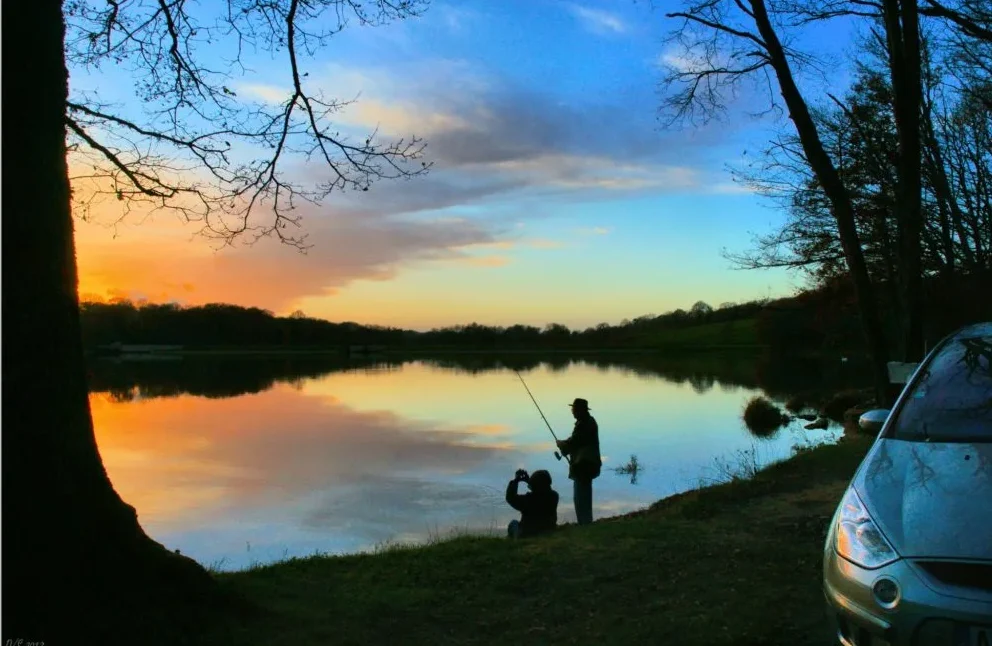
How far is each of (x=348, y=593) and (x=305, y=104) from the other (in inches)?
162

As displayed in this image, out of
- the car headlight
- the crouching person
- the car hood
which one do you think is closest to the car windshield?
the car hood

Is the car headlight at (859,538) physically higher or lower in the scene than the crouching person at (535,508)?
higher

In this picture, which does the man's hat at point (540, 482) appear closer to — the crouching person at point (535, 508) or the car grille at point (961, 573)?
the crouching person at point (535, 508)

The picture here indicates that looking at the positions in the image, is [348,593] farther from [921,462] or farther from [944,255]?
[944,255]

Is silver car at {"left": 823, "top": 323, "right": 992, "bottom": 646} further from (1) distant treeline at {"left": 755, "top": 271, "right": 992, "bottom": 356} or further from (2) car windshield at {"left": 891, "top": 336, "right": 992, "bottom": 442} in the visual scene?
(1) distant treeline at {"left": 755, "top": 271, "right": 992, "bottom": 356}

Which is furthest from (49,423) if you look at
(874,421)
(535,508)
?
(535,508)

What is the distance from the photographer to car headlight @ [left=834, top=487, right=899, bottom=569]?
3.07m

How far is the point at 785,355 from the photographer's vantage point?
69.1 metres

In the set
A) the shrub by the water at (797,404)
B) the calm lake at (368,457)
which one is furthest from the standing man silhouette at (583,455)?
the shrub by the water at (797,404)

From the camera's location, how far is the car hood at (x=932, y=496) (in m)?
2.93

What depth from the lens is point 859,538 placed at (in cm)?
322

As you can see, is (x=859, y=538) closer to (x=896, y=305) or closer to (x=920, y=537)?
(x=920, y=537)

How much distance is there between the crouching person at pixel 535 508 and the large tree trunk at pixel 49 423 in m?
4.81

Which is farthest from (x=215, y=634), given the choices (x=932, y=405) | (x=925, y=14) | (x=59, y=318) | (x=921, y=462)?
(x=925, y=14)
